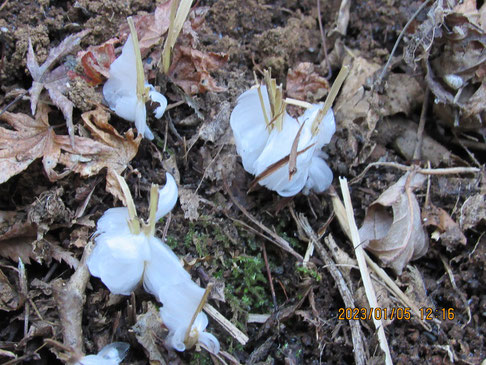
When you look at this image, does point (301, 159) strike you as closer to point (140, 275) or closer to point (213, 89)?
point (213, 89)

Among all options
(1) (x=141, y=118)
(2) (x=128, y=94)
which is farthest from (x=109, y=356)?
(2) (x=128, y=94)

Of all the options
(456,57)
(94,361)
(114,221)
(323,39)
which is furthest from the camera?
(323,39)

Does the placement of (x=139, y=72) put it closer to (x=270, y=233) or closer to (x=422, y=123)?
(x=270, y=233)

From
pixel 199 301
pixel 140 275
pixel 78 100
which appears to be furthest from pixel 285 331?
pixel 78 100

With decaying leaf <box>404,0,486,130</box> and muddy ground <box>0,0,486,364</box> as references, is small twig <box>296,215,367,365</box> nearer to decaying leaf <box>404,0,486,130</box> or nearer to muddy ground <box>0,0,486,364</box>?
muddy ground <box>0,0,486,364</box>
